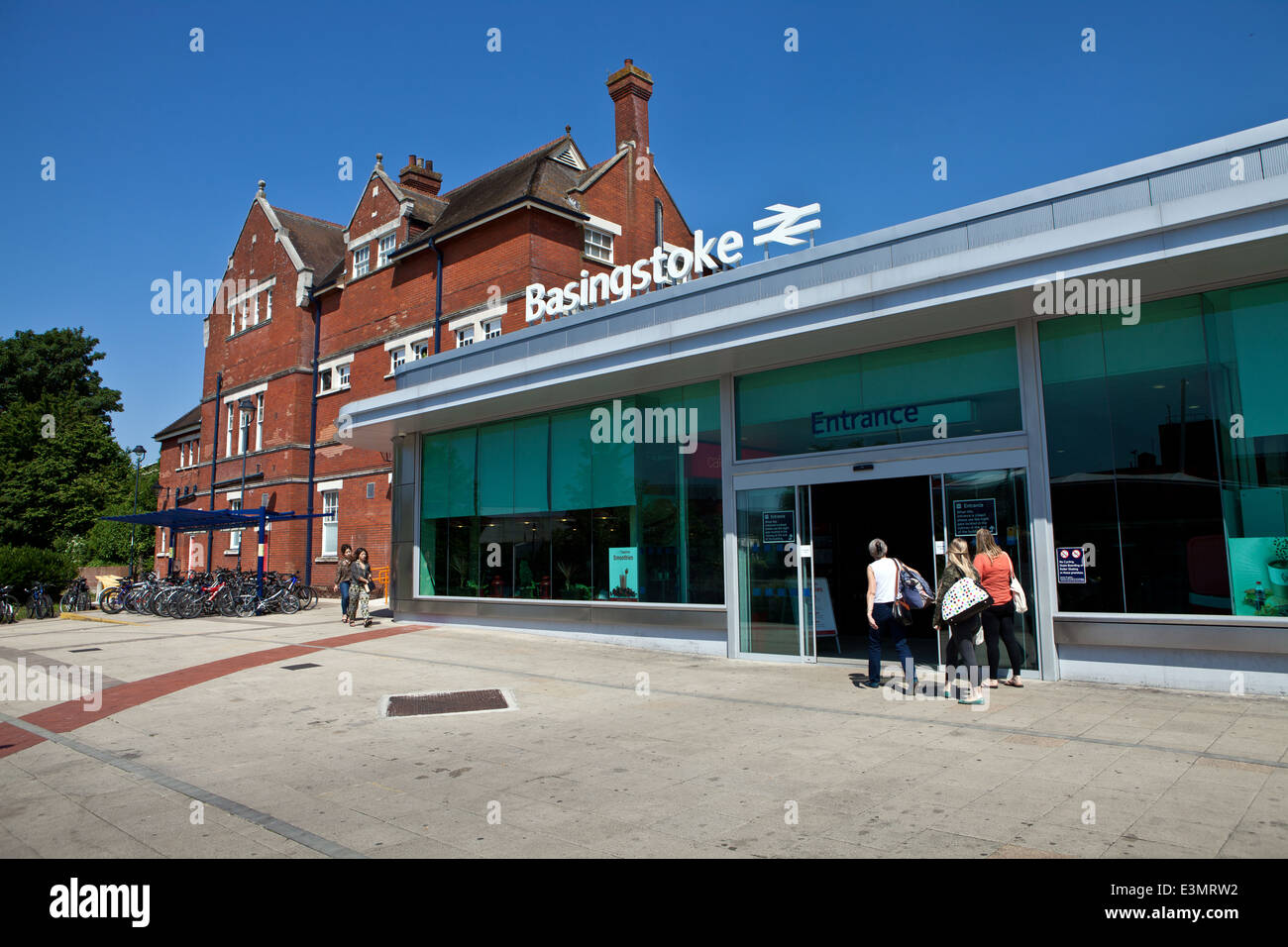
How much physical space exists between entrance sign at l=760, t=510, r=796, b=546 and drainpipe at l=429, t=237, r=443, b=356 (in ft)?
49.0

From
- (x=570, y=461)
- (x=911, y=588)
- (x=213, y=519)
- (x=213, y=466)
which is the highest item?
(x=213, y=466)

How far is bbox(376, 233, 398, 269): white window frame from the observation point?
88.3ft

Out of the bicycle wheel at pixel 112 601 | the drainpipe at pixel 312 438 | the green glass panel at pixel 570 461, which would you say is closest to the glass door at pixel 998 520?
the green glass panel at pixel 570 461

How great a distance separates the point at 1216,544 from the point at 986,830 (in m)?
5.84

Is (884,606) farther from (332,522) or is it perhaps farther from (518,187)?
(332,522)

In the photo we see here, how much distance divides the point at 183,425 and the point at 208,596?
21528 mm

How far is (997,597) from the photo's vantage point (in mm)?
9016

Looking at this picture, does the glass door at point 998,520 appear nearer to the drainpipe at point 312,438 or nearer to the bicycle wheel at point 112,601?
the bicycle wheel at point 112,601

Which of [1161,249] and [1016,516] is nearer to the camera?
[1161,249]

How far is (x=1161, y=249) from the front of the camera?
8070 mm

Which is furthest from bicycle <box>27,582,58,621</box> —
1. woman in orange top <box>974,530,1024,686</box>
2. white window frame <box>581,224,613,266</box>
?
woman in orange top <box>974,530,1024,686</box>

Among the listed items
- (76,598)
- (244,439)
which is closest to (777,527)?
(76,598)

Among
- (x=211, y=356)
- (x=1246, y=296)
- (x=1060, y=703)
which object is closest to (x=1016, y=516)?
(x=1060, y=703)
